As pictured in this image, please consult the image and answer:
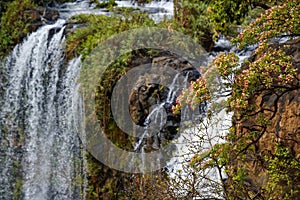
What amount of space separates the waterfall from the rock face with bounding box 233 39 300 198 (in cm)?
315

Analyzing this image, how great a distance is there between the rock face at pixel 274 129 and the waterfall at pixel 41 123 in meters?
3.15

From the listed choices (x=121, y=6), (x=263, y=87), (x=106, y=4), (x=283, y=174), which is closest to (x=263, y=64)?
(x=263, y=87)

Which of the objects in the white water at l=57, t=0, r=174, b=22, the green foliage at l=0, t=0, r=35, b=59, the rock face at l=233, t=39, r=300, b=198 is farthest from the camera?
the white water at l=57, t=0, r=174, b=22

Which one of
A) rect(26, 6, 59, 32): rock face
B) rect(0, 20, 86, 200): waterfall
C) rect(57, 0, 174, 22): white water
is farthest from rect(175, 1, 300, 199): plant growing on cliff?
rect(26, 6, 59, 32): rock face

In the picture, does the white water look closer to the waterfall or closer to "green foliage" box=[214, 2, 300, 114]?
the waterfall

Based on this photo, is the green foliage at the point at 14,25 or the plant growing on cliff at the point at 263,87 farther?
the green foliage at the point at 14,25

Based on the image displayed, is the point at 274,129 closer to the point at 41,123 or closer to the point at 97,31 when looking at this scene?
the point at 97,31

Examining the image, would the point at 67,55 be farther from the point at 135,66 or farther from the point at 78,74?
the point at 135,66

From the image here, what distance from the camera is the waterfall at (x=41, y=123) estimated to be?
7.61 m

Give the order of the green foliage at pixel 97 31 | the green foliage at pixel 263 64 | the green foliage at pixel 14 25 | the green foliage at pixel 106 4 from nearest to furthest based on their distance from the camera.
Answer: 1. the green foliage at pixel 263 64
2. the green foliage at pixel 97 31
3. the green foliage at pixel 14 25
4. the green foliage at pixel 106 4

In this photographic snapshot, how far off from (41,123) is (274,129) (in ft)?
15.0

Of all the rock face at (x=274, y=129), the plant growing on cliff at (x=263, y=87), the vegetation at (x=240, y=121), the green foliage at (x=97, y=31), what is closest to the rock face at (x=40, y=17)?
the green foliage at (x=97, y=31)

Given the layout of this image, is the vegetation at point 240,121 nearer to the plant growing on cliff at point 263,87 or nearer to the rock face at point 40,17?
the plant growing on cliff at point 263,87

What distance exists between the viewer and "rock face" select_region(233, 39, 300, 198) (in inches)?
177
